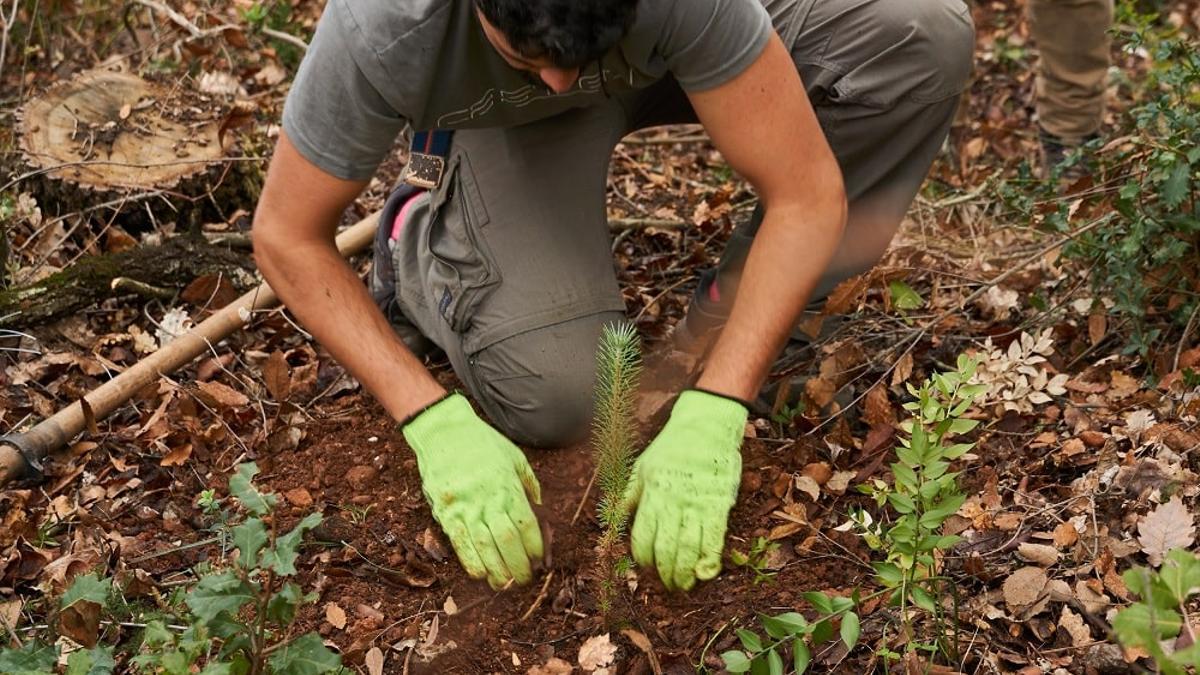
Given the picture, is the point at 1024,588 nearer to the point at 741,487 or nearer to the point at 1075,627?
the point at 1075,627

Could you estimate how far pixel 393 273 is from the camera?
3.12 meters

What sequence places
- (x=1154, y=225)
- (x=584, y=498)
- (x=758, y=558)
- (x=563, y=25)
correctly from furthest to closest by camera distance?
(x=1154, y=225), (x=584, y=498), (x=758, y=558), (x=563, y=25)

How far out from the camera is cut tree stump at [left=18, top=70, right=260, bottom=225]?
3.51 metres

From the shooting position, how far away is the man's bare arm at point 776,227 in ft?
7.66

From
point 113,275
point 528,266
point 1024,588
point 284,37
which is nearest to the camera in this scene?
point 1024,588

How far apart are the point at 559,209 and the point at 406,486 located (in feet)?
2.50

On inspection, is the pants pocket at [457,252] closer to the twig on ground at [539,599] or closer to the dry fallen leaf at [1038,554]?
the twig on ground at [539,599]

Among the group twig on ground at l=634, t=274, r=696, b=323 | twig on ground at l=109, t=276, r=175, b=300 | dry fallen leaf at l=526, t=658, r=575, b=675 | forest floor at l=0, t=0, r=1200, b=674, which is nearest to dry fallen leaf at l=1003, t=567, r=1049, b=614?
forest floor at l=0, t=0, r=1200, b=674

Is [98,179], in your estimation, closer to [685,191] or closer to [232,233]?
[232,233]

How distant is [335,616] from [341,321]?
60 centimetres

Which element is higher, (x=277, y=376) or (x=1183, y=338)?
(x=277, y=376)

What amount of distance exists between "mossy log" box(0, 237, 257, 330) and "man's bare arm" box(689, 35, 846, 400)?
5.40 feet

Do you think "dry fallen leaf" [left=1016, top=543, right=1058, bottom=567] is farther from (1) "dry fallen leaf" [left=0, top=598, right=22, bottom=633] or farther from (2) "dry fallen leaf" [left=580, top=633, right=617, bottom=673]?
(1) "dry fallen leaf" [left=0, top=598, right=22, bottom=633]

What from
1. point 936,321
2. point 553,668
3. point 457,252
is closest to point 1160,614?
point 553,668
